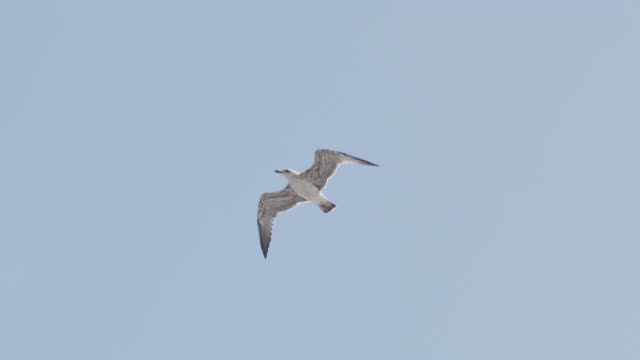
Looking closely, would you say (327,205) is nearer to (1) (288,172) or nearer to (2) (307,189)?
(2) (307,189)

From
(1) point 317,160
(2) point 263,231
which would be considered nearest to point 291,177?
(1) point 317,160

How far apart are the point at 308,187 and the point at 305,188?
11 cm

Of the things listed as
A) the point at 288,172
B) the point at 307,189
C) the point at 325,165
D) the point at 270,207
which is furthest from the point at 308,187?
the point at 270,207

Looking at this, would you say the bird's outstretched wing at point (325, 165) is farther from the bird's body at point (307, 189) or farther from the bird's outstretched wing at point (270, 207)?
the bird's outstretched wing at point (270, 207)

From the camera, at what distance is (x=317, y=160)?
85.5 ft

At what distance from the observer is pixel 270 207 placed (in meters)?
28.7

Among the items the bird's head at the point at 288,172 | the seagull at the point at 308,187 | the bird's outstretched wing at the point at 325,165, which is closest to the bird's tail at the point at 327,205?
the seagull at the point at 308,187

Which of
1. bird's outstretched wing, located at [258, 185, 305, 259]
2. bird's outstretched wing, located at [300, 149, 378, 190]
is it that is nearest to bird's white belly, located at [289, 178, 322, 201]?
bird's outstretched wing, located at [300, 149, 378, 190]

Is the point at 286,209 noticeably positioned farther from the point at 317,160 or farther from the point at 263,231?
the point at 317,160

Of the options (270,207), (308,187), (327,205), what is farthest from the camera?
(270,207)

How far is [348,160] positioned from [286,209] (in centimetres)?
330

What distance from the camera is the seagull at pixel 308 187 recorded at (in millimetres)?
25969

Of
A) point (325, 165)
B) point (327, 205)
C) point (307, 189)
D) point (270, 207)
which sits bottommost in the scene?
point (327, 205)

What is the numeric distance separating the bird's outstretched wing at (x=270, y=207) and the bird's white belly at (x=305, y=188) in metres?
1.01
